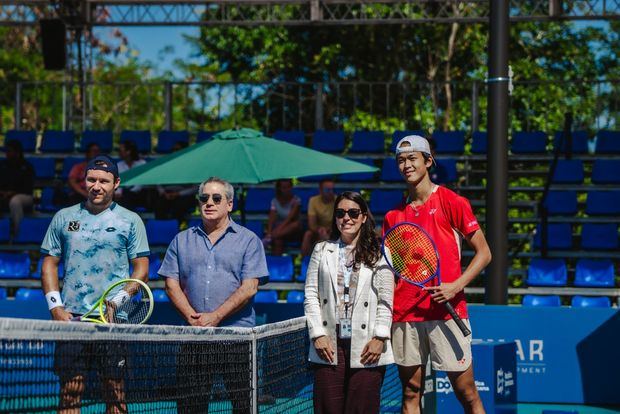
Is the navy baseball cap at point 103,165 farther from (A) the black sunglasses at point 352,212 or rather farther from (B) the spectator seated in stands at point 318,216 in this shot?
(B) the spectator seated in stands at point 318,216

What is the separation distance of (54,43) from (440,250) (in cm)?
1724

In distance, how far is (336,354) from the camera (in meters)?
6.28

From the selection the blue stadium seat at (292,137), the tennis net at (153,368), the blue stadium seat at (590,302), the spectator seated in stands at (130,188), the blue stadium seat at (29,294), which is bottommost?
the blue stadium seat at (590,302)

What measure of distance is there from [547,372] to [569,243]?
19.7 feet

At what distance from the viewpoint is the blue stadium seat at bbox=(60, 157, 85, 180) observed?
19312 mm

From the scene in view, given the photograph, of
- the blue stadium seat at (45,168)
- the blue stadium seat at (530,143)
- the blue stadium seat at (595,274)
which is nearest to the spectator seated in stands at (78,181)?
the blue stadium seat at (45,168)

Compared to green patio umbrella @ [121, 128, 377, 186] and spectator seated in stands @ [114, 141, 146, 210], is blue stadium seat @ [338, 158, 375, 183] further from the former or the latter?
green patio umbrella @ [121, 128, 377, 186]

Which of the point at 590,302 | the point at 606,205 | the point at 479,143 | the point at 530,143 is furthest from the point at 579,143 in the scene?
the point at 590,302

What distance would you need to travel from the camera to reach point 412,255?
6.44m

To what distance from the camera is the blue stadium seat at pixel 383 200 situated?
17500 mm

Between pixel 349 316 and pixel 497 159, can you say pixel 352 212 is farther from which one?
pixel 497 159

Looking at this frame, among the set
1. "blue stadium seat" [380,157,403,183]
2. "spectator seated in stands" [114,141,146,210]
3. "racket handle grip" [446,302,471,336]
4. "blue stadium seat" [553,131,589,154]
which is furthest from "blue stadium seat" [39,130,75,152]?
"racket handle grip" [446,302,471,336]

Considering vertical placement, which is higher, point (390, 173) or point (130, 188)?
point (390, 173)

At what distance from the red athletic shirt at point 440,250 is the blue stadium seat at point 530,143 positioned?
13303mm
